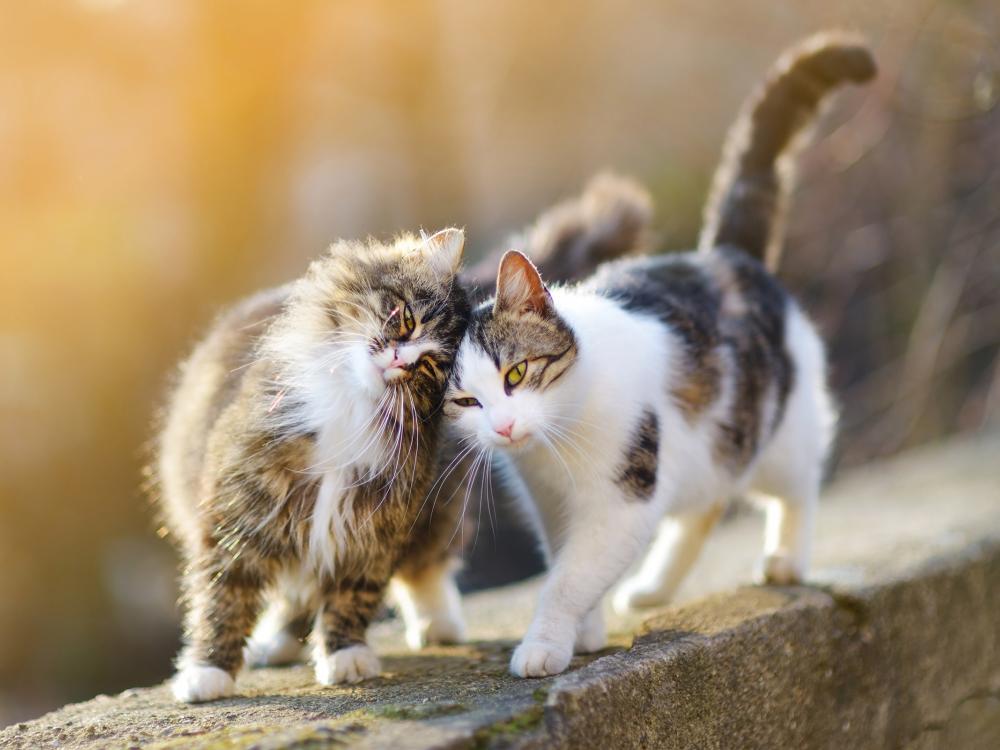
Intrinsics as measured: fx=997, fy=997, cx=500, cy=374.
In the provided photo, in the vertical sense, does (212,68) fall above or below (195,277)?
above

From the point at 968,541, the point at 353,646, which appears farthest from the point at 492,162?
the point at 353,646

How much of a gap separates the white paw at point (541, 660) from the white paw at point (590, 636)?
0.23 metres

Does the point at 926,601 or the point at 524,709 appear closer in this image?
the point at 524,709

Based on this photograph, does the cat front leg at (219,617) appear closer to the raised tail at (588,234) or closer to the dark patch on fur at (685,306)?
the dark patch on fur at (685,306)

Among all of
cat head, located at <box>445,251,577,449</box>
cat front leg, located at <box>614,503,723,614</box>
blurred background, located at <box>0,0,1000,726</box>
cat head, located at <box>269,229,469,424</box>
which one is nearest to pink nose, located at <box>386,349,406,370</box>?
cat head, located at <box>269,229,469,424</box>

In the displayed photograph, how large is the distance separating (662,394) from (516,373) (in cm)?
39

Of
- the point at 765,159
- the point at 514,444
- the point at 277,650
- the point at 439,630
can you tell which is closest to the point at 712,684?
the point at 514,444

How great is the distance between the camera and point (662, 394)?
6.51 ft

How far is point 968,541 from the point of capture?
251 centimetres

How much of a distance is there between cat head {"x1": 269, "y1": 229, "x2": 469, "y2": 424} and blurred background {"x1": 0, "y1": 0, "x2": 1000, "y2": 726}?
87.9 inches

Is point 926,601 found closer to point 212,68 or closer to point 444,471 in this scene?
point 444,471

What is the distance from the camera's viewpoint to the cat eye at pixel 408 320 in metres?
1.75

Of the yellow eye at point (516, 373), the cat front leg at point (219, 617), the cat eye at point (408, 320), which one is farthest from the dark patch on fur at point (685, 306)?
the cat front leg at point (219, 617)

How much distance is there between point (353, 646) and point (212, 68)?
3.76 m
